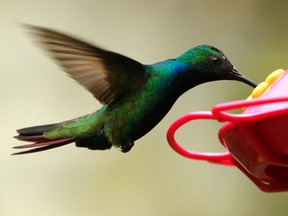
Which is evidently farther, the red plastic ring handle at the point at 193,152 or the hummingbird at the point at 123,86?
the hummingbird at the point at 123,86

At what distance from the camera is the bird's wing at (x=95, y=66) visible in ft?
9.14

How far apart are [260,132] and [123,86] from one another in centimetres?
93

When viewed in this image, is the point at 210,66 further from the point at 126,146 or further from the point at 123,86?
the point at 126,146

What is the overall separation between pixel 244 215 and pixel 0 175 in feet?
6.36

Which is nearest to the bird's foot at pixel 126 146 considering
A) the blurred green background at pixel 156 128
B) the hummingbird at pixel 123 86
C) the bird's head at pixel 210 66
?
the hummingbird at pixel 123 86

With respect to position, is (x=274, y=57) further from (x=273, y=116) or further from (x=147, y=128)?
(x=273, y=116)

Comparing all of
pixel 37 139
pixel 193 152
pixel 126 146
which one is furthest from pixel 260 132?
pixel 37 139

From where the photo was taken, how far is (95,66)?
306 cm

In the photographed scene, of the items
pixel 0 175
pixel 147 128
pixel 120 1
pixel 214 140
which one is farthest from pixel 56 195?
pixel 147 128

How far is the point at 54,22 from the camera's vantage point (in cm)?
640

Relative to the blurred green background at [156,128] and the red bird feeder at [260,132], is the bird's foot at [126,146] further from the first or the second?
the blurred green background at [156,128]

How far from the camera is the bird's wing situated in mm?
2787

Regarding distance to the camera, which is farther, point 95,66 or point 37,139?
point 37,139

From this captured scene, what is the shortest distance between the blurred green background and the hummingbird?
232 centimetres
